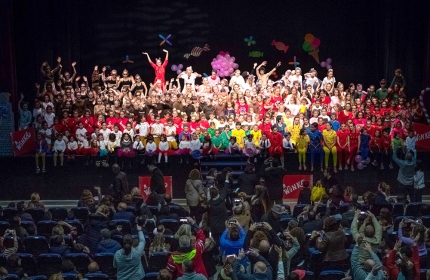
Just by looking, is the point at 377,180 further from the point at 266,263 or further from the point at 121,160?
the point at 266,263

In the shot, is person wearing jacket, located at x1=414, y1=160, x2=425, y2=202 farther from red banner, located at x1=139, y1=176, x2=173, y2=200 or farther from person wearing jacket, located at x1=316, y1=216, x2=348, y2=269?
red banner, located at x1=139, y1=176, x2=173, y2=200

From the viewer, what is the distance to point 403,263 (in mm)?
11367

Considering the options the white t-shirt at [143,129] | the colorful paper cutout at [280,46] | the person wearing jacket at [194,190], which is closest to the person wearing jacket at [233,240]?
the person wearing jacket at [194,190]

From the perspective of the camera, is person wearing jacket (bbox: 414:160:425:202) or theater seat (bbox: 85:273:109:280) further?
person wearing jacket (bbox: 414:160:425:202)

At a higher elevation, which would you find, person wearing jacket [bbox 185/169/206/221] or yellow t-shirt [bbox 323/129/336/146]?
yellow t-shirt [bbox 323/129/336/146]

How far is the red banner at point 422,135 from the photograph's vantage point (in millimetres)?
21203

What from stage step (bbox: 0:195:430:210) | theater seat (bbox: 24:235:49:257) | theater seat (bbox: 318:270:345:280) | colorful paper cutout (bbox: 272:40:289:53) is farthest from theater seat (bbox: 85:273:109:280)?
colorful paper cutout (bbox: 272:40:289:53)

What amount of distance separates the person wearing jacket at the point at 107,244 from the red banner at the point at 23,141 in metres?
8.61

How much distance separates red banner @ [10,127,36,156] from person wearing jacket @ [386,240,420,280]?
12099mm

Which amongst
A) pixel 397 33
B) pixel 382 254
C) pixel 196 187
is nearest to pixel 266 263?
pixel 382 254

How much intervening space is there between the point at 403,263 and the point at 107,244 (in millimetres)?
Answer: 4823

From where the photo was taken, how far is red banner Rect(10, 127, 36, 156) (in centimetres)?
2116

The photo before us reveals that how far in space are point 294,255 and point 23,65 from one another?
1449 cm

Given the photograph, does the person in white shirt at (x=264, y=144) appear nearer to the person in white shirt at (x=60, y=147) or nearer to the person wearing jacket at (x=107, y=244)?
the person in white shirt at (x=60, y=147)
